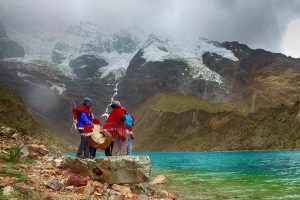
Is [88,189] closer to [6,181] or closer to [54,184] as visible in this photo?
[54,184]

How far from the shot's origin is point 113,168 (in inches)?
806

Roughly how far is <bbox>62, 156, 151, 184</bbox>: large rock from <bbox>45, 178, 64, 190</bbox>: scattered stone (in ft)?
10.7

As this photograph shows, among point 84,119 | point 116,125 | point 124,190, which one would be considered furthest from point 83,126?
point 124,190

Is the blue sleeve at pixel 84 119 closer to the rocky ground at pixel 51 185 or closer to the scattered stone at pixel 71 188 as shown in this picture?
the rocky ground at pixel 51 185

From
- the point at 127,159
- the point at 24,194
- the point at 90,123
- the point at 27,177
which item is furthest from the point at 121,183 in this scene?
the point at 24,194

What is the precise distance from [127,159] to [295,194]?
11.2m

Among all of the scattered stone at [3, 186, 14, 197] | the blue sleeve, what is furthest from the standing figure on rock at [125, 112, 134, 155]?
the scattered stone at [3, 186, 14, 197]

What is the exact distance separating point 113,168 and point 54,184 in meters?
4.56

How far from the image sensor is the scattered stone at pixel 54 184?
16.2m

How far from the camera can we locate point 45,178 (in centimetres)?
1805

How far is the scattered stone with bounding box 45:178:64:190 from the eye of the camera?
53.2 ft

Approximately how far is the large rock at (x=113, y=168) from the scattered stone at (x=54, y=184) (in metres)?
3.25

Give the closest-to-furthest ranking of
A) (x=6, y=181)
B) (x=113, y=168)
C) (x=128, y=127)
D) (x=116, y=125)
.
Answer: (x=6, y=181) → (x=113, y=168) → (x=116, y=125) → (x=128, y=127)

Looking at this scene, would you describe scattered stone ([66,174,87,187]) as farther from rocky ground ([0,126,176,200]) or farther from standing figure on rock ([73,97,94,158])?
standing figure on rock ([73,97,94,158])
